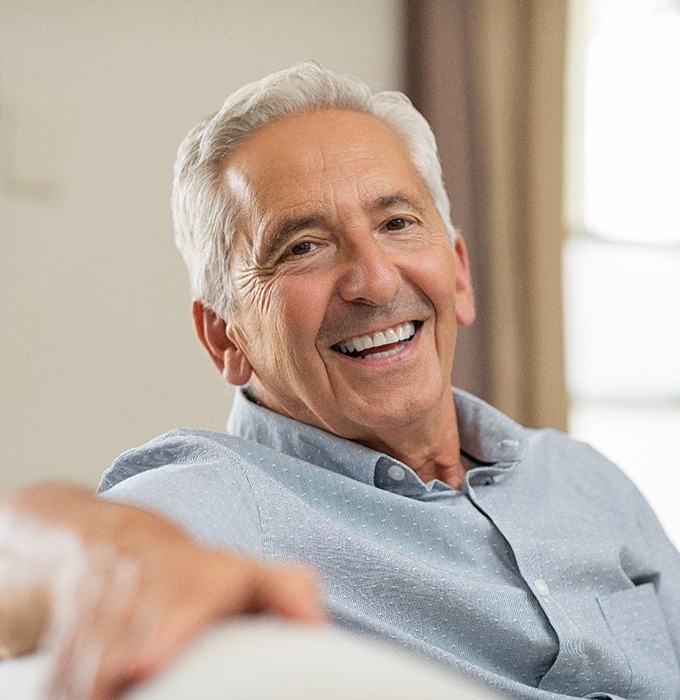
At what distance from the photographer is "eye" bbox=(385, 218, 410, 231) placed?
1588mm

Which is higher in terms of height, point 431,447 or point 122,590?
point 122,590

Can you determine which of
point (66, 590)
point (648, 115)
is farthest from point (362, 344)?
point (648, 115)

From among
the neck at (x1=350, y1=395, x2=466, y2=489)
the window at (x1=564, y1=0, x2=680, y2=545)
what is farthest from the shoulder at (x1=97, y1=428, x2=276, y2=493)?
the window at (x1=564, y1=0, x2=680, y2=545)

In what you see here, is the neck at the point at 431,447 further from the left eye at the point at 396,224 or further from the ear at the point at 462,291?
the left eye at the point at 396,224

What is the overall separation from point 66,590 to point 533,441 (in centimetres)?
131

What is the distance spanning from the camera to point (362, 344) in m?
1.53

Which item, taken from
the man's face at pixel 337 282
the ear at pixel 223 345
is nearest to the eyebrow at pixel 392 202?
the man's face at pixel 337 282

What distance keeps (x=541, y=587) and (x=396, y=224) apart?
1.87ft

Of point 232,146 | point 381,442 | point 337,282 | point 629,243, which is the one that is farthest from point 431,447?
point 629,243

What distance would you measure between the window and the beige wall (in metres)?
1.21

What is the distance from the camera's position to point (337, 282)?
1.52 metres

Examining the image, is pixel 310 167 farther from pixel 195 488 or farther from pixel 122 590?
pixel 122 590

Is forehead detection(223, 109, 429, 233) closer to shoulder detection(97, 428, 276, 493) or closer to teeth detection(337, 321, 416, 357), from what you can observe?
teeth detection(337, 321, 416, 357)

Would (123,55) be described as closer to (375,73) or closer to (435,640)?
(375,73)
